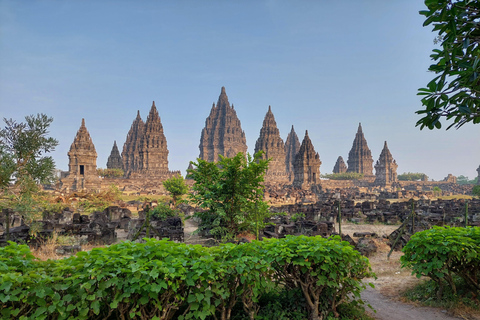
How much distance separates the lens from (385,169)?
59750 mm

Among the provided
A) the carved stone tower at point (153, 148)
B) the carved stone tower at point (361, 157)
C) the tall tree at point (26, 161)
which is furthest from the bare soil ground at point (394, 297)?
the carved stone tower at point (361, 157)

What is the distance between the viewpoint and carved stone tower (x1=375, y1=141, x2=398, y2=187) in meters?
59.5

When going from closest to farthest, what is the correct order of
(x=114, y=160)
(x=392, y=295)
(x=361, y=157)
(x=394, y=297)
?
1. (x=394, y=297)
2. (x=392, y=295)
3. (x=114, y=160)
4. (x=361, y=157)

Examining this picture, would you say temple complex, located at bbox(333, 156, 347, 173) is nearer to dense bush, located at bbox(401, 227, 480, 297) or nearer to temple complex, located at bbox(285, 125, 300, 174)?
temple complex, located at bbox(285, 125, 300, 174)

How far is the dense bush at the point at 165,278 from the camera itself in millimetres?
2580

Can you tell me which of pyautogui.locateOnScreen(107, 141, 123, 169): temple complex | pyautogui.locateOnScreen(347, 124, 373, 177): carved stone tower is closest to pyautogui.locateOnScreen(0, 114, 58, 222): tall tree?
pyautogui.locateOnScreen(107, 141, 123, 169): temple complex

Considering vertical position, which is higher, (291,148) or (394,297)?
(291,148)

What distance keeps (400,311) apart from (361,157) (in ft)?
239

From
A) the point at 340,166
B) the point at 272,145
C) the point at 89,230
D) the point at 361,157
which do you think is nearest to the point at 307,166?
the point at 272,145

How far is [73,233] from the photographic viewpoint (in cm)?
1055

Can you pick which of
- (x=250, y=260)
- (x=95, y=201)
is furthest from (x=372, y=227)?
(x=95, y=201)

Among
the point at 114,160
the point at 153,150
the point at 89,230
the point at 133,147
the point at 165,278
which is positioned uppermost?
the point at 133,147

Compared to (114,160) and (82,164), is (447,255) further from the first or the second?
(114,160)

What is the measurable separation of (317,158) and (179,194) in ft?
85.3
